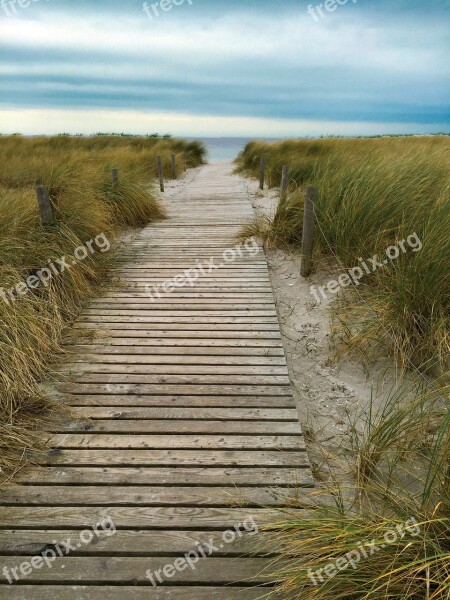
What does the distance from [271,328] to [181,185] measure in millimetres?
11294

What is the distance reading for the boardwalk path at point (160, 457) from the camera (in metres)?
1.82

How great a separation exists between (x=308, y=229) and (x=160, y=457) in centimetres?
325

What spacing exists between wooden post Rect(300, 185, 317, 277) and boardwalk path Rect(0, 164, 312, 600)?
2.77 ft

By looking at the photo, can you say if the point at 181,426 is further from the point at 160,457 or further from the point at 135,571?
the point at 135,571

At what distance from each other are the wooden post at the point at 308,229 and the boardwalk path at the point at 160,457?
33.3 inches

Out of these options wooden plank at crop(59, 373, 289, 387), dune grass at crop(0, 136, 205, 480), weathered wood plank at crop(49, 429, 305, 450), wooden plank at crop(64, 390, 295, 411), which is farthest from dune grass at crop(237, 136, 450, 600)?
dune grass at crop(0, 136, 205, 480)

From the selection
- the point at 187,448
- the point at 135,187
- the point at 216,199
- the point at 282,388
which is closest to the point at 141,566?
the point at 187,448

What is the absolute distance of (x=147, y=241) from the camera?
23.2 ft

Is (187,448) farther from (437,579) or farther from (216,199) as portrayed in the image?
(216,199)

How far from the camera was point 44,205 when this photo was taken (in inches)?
181

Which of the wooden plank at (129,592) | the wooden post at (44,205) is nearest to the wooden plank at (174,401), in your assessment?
the wooden plank at (129,592)

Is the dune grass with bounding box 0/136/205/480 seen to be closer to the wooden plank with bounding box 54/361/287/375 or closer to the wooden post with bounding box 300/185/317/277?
the wooden plank with bounding box 54/361/287/375

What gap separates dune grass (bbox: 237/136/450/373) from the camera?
3.15 metres

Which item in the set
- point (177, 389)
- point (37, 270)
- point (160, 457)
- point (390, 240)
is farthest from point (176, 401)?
point (390, 240)
